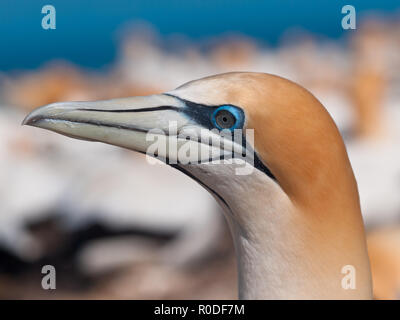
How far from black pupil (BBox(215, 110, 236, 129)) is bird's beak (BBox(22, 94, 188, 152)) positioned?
0.08 m

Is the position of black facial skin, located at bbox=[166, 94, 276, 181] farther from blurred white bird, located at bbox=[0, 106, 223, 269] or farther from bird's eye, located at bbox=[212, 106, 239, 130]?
blurred white bird, located at bbox=[0, 106, 223, 269]

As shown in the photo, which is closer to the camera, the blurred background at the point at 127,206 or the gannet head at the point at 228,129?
the gannet head at the point at 228,129

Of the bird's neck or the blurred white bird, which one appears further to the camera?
the blurred white bird

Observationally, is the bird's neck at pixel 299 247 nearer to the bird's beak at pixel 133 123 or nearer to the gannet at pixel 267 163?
the gannet at pixel 267 163

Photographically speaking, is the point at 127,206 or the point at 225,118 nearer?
the point at 225,118

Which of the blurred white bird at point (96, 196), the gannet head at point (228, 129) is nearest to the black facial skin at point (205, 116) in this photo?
the gannet head at point (228, 129)

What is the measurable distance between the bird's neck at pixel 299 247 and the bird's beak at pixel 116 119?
0.86ft

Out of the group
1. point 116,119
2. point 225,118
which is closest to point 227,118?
point 225,118

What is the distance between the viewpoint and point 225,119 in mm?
1418

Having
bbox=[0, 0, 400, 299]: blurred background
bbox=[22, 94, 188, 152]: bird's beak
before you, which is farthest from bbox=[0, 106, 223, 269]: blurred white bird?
bbox=[22, 94, 188, 152]: bird's beak

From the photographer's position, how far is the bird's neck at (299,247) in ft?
4.65

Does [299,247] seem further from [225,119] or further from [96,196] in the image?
[96,196]

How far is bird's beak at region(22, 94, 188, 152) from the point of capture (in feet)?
4.79

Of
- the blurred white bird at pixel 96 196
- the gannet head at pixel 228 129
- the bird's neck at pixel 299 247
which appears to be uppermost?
the blurred white bird at pixel 96 196
